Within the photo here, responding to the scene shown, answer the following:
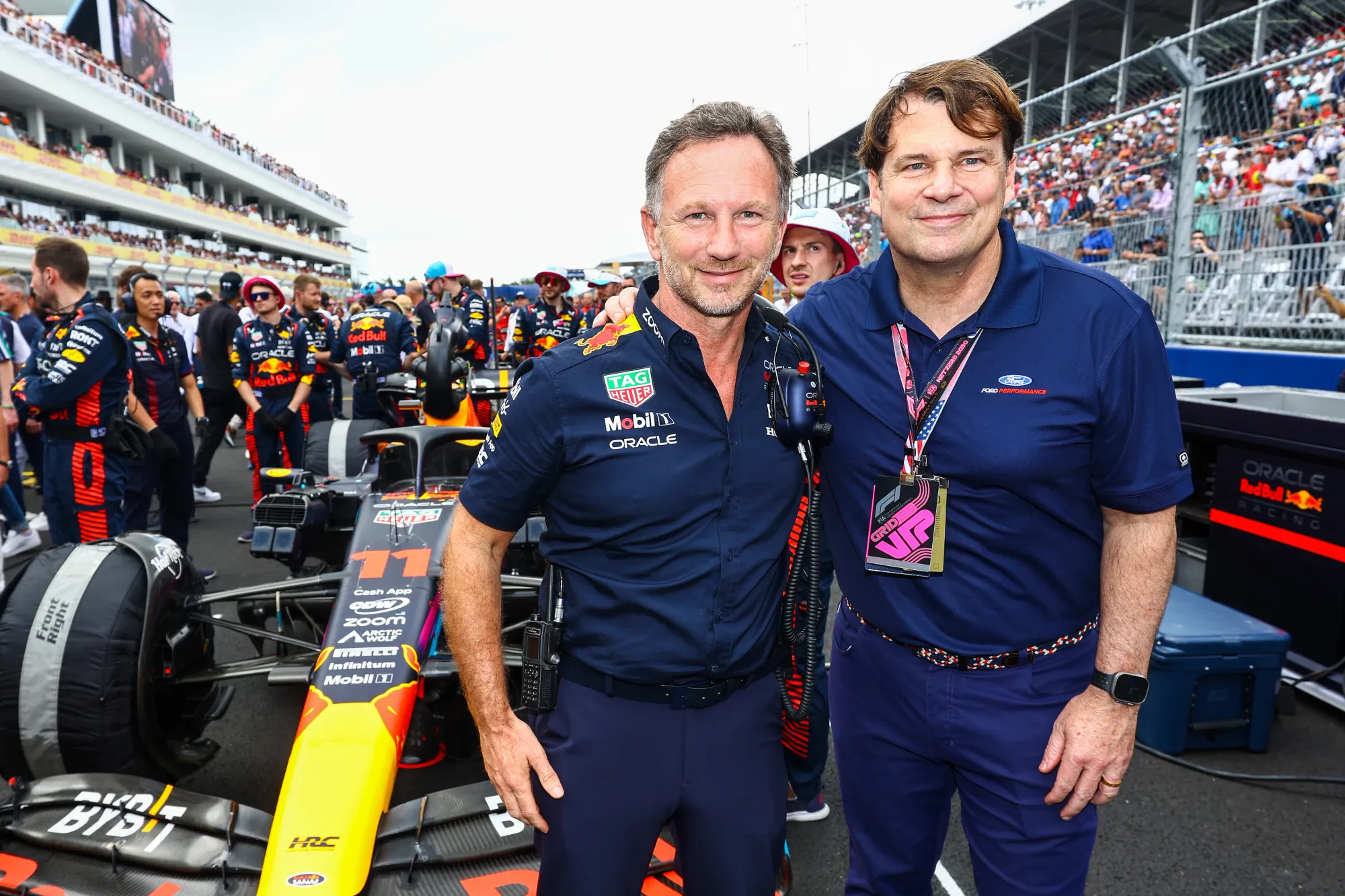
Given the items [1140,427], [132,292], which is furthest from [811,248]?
[132,292]

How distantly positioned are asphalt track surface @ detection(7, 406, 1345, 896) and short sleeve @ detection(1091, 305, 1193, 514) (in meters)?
1.62

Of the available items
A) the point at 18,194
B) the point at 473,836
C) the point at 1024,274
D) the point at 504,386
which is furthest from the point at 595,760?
the point at 18,194

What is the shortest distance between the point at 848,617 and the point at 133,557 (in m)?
2.48

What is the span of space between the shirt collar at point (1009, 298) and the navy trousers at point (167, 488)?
474 cm

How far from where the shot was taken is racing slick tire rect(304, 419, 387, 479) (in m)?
5.55

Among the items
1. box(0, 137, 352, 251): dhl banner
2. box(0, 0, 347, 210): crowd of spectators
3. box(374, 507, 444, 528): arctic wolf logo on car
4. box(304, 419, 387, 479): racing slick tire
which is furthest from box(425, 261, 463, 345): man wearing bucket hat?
box(0, 0, 347, 210): crowd of spectators

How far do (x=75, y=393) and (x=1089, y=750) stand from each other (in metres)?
4.79

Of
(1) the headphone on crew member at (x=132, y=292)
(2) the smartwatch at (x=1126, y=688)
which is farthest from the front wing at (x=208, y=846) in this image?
(1) the headphone on crew member at (x=132, y=292)

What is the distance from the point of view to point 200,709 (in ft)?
10.5

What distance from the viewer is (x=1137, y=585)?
5.31 ft

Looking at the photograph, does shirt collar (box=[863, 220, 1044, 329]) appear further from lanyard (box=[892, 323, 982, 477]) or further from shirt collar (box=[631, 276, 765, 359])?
shirt collar (box=[631, 276, 765, 359])

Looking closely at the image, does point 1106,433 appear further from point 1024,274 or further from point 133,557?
point 133,557

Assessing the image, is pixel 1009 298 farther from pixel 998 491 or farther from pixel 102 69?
pixel 102 69

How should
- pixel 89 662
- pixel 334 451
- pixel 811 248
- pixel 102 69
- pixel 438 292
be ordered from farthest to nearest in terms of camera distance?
1. pixel 102 69
2. pixel 438 292
3. pixel 334 451
4. pixel 811 248
5. pixel 89 662
